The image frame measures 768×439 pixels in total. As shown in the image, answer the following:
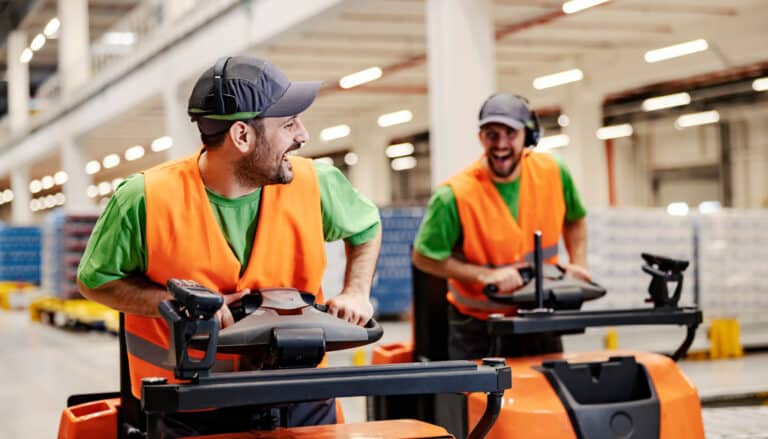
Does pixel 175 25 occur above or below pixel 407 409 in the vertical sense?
above

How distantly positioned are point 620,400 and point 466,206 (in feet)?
3.48

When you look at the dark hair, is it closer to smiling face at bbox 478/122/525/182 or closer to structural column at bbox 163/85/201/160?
smiling face at bbox 478/122/525/182

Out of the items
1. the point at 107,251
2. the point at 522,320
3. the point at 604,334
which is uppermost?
the point at 107,251

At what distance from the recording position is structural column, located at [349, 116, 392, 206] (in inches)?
1058

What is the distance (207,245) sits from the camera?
8.38 feet

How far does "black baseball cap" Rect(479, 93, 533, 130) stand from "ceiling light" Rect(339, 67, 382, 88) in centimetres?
1583

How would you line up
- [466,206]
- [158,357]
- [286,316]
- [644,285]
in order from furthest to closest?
[644,285]
[466,206]
[158,357]
[286,316]

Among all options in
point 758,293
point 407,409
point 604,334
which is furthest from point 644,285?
point 407,409

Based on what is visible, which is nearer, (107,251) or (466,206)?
(107,251)

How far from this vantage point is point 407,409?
4.31m

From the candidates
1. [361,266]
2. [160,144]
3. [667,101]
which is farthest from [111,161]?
[361,266]

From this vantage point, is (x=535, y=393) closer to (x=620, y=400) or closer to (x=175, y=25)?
(x=620, y=400)

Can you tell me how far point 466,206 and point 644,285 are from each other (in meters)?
8.05

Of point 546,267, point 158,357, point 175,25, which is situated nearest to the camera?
point 158,357
